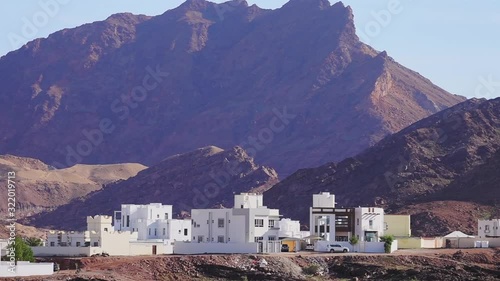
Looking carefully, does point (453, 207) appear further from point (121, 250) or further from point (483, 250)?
point (121, 250)

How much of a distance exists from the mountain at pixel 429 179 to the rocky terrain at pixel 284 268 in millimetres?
42967

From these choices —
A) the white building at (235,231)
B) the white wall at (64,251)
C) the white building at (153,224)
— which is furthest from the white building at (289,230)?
the white wall at (64,251)

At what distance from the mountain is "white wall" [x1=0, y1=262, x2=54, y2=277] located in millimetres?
66170

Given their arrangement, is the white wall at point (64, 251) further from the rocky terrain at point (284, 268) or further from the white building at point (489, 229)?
the white building at point (489, 229)

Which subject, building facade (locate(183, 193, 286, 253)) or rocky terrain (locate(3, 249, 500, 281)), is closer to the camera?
rocky terrain (locate(3, 249, 500, 281))

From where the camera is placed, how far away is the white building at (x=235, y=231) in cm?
11038

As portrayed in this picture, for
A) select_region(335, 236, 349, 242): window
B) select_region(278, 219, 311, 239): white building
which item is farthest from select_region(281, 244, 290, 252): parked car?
select_region(335, 236, 349, 242): window

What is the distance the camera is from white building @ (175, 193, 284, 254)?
362 feet

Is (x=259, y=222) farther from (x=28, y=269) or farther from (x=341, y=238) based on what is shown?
(x=28, y=269)

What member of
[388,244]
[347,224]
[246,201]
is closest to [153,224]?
[246,201]

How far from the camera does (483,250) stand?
119438mm

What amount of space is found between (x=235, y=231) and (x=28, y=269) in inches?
1122

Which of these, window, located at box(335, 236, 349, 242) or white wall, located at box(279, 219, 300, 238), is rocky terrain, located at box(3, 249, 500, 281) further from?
white wall, located at box(279, 219, 300, 238)

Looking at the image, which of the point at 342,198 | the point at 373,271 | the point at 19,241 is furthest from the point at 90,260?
the point at 342,198
